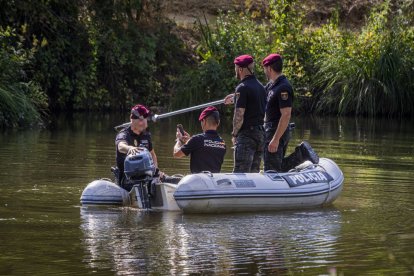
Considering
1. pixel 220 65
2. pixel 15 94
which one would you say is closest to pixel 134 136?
pixel 15 94

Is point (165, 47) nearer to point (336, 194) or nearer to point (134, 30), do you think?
point (134, 30)

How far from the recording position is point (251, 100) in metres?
12.5

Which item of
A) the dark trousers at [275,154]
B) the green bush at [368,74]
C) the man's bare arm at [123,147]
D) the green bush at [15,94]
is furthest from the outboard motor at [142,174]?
the green bush at [368,74]

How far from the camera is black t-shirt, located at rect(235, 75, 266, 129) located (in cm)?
1246

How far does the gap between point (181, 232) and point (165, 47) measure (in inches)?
879

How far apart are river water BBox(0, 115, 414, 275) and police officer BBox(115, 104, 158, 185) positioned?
62 centimetres

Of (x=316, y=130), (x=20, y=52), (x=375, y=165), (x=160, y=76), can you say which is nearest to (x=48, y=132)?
(x=20, y=52)

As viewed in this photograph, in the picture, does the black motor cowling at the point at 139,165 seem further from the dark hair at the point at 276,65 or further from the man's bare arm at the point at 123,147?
the dark hair at the point at 276,65

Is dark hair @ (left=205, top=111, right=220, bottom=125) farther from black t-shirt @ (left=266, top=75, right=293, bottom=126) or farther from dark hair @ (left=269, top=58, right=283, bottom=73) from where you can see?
dark hair @ (left=269, top=58, right=283, bottom=73)

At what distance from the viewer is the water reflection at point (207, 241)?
30.0ft

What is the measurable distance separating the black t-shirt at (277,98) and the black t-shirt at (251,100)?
90mm

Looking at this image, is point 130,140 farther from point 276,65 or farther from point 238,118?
point 276,65

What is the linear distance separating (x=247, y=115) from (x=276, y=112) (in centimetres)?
33

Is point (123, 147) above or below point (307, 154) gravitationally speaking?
above
